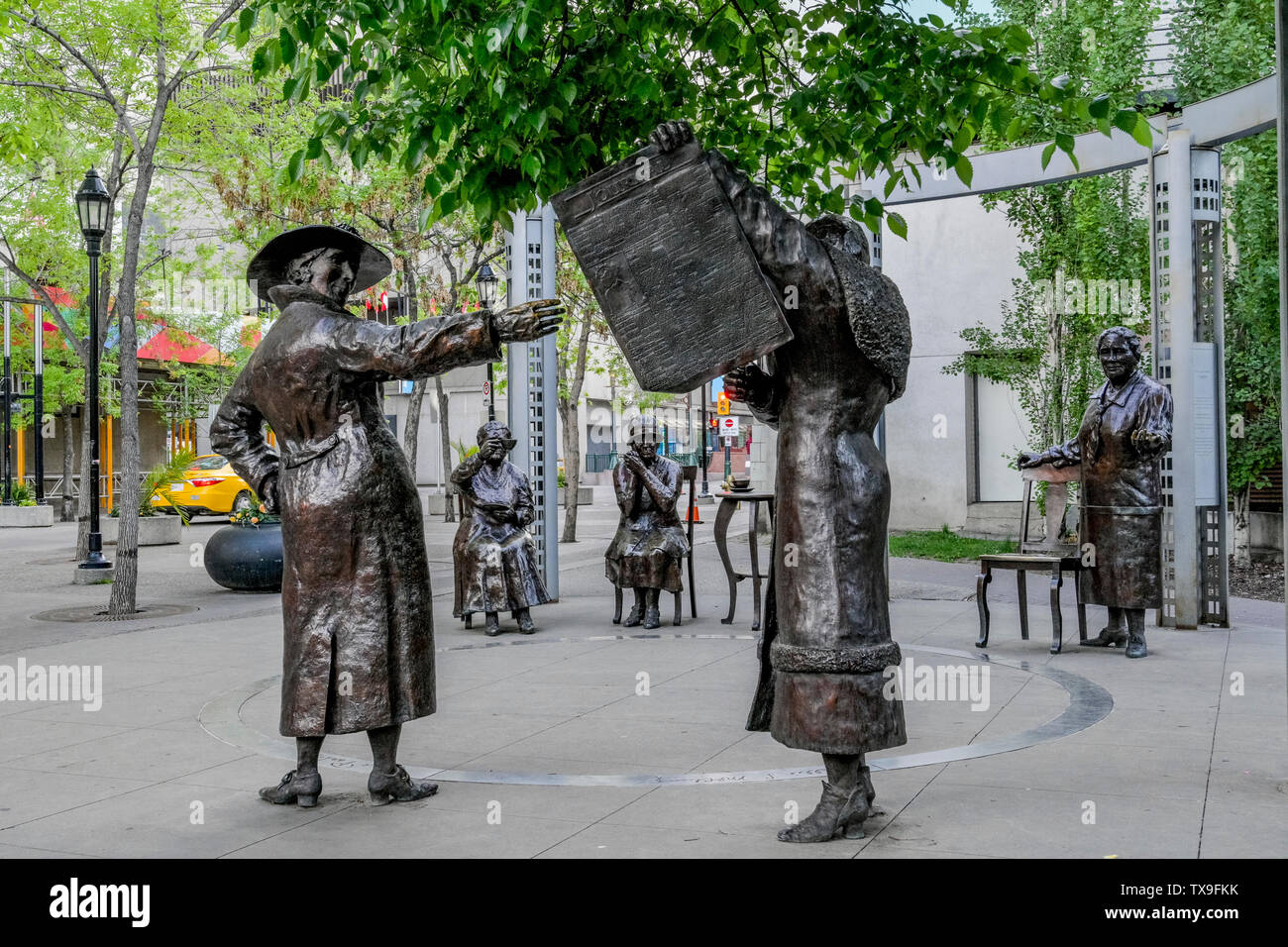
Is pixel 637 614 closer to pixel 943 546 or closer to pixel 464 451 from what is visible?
pixel 943 546

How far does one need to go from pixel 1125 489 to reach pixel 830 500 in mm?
5126

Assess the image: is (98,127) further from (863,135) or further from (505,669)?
(863,135)

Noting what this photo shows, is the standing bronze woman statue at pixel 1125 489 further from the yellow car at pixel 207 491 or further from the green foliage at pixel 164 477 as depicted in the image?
the yellow car at pixel 207 491

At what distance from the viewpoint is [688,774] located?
5422mm

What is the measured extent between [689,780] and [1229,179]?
12.5 m

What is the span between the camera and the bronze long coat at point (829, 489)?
430cm

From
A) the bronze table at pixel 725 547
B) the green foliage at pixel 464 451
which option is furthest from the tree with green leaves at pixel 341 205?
the bronze table at pixel 725 547

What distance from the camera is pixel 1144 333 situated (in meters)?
15.8

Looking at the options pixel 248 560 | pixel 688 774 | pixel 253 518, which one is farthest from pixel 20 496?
pixel 688 774

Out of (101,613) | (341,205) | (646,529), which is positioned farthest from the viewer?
(341,205)

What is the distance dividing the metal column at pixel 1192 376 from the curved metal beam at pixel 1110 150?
19 cm

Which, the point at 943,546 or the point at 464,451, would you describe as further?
the point at 464,451

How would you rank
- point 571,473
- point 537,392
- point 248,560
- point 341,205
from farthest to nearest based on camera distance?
point 571,473
point 341,205
point 248,560
point 537,392

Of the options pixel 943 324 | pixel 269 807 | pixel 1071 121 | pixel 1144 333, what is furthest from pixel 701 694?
pixel 943 324
